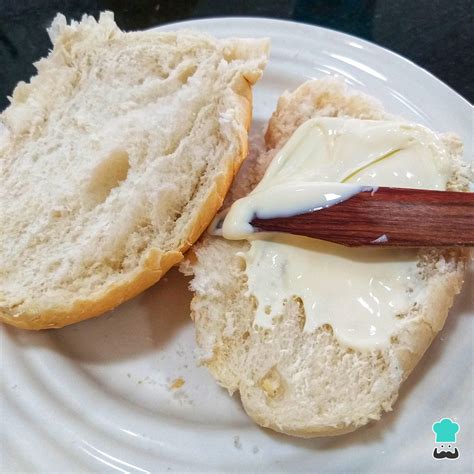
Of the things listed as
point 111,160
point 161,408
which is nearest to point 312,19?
point 111,160

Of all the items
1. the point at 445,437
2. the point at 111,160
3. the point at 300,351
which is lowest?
the point at 445,437

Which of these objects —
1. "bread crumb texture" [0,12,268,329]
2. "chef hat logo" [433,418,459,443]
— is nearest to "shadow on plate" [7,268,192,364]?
"bread crumb texture" [0,12,268,329]

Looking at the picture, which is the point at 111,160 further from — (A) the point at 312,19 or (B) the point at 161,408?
(A) the point at 312,19

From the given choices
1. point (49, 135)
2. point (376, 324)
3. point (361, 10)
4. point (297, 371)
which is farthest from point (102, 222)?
point (361, 10)

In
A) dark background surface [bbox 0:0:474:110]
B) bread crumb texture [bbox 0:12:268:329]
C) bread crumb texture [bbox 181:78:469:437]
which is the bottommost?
bread crumb texture [bbox 181:78:469:437]

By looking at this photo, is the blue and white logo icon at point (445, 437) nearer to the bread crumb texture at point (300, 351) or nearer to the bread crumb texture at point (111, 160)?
the bread crumb texture at point (300, 351)

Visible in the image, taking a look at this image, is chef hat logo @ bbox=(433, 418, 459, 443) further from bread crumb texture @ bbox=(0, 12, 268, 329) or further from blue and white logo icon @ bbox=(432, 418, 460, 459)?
bread crumb texture @ bbox=(0, 12, 268, 329)

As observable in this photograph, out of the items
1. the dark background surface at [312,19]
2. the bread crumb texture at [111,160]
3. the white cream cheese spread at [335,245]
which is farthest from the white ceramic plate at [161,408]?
the dark background surface at [312,19]

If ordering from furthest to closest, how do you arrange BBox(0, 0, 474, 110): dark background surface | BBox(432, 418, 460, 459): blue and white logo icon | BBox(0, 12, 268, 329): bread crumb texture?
BBox(0, 0, 474, 110): dark background surface → BBox(0, 12, 268, 329): bread crumb texture → BBox(432, 418, 460, 459): blue and white logo icon
